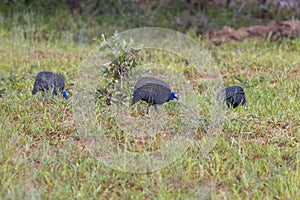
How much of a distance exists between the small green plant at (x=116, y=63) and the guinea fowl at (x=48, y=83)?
35cm

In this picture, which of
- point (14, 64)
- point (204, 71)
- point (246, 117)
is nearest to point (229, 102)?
point (246, 117)

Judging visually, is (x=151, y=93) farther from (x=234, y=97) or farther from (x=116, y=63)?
(x=234, y=97)

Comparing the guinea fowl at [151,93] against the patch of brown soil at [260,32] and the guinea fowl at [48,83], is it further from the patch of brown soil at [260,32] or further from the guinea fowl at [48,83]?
the patch of brown soil at [260,32]

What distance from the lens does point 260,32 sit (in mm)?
6738

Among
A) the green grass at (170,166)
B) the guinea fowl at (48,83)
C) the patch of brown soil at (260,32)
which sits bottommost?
the green grass at (170,166)

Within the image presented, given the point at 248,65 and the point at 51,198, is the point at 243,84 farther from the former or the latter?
the point at 51,198

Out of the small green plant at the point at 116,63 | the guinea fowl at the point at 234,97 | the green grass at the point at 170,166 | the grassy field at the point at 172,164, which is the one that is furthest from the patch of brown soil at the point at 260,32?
the small green plant at the point at 116,63

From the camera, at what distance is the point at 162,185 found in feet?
9.86

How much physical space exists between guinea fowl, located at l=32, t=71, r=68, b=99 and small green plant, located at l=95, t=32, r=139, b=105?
0.35 metres

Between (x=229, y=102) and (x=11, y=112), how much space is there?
1.80 meters

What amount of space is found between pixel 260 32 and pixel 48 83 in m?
3.43

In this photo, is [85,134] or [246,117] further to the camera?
[246,117]

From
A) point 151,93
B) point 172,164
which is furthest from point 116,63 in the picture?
point 172,164

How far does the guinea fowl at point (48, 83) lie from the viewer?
4.33 metres
